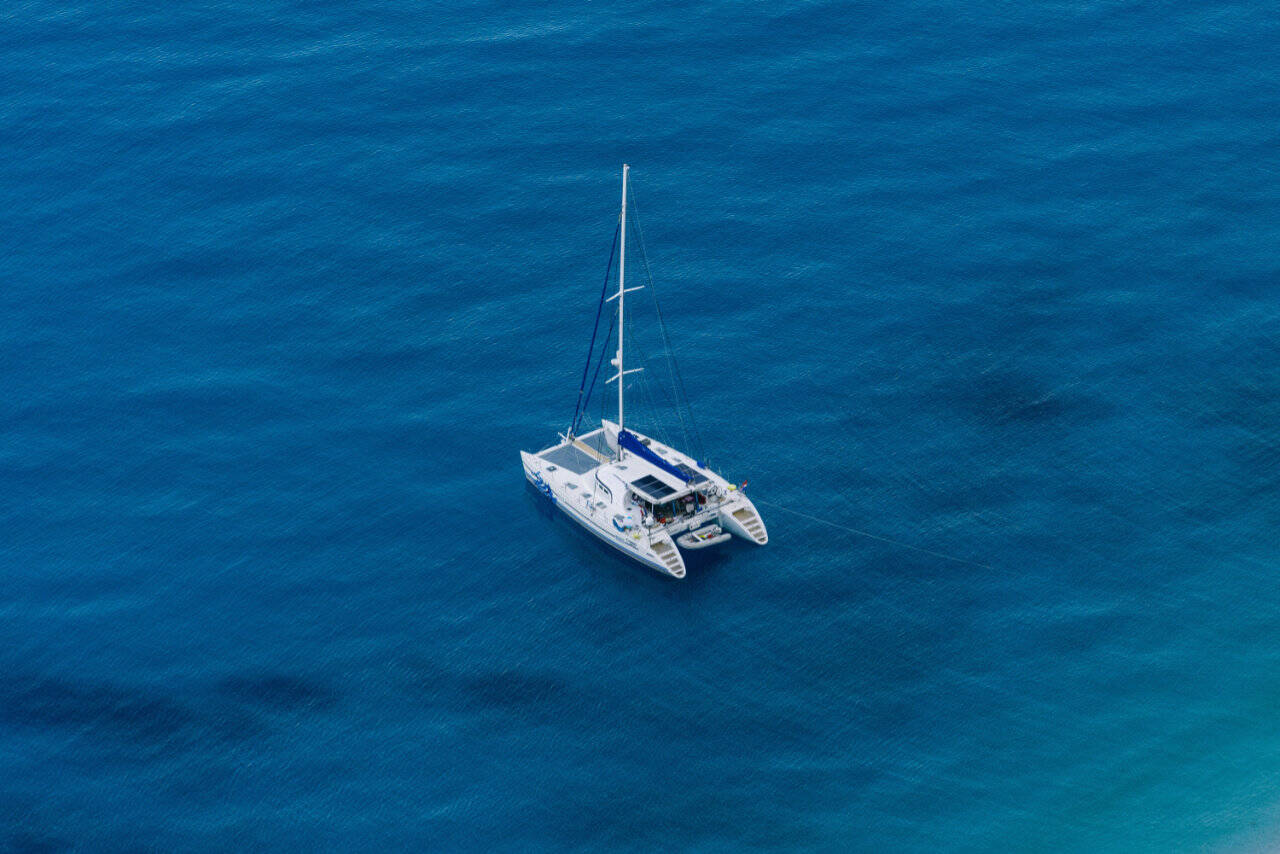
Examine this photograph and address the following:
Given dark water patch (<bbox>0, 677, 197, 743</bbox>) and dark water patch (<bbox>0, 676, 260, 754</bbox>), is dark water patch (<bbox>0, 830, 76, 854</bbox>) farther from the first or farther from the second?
dark water patch (<bbox>0, 677, 197, 743</bbox>)

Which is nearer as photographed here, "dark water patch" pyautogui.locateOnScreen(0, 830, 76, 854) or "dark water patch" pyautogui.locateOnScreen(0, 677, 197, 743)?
"dark water patch" pyautogui.locateOnScreen(0, 830, 76, 854)

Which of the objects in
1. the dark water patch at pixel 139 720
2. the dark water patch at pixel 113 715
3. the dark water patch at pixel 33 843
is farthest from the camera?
the dark water patch at pixel 113 715

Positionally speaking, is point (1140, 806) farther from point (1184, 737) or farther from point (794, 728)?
point (794, 728)

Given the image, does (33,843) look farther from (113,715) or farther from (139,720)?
(139,720)

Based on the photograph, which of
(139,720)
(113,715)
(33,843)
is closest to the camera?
(33,843)

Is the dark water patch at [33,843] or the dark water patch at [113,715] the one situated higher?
the dark water patch at [113,715]

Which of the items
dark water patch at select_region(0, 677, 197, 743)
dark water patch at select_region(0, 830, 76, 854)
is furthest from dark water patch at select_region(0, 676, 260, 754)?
dark water patch at select_region(0, 830, 76, 854)

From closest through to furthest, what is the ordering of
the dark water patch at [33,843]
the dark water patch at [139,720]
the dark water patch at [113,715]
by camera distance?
the dark water patch at [33,843] → the dark water patch at [139,720] → the dark water patch at [113,715]

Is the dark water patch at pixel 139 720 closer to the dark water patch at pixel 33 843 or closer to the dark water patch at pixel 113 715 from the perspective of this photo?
the dark water patch at pixel 113 715

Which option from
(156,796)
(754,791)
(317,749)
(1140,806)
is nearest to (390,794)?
(317,749)

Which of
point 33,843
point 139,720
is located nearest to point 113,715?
point 139,720

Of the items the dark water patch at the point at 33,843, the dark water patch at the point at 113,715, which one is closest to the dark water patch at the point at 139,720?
the dark water patch at the point at 113,715

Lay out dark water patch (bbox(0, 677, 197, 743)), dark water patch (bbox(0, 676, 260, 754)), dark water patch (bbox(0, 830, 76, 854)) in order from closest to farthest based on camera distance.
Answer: dark water patch (bbox(0, 830, 76, 854))
dark water patch (bbox(0, 676, 260, 754))
dark water patch (bbox(0, 677, 197, 743))
